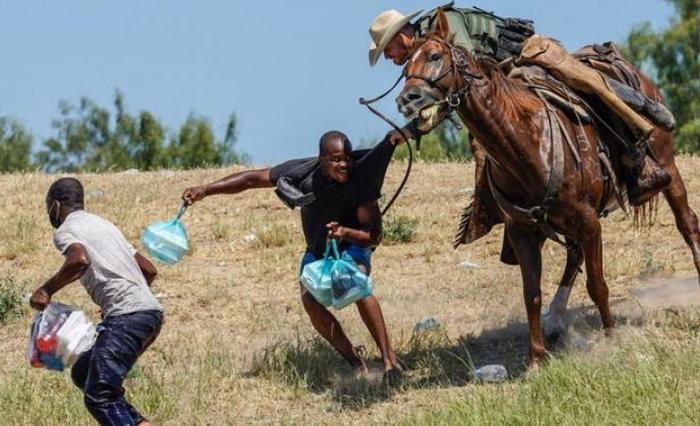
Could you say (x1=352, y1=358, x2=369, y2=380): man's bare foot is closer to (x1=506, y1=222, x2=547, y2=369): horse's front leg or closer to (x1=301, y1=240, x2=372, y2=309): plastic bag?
(x1=301, y1=240, x2=372, y2=309): plastic bag

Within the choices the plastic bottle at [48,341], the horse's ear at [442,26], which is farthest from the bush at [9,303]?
the horse's ear at [442,26]

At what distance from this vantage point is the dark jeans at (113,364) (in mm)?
8617

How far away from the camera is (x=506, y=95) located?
9.89 meters

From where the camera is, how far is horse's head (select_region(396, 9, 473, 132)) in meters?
9.22

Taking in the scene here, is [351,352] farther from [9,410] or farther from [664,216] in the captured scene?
[664,216]

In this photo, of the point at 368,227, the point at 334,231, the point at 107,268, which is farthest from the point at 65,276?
the point at 368,227

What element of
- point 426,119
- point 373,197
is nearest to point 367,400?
point 373,197

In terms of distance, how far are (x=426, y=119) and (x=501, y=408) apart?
180 centimetres

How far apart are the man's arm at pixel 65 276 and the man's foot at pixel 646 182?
13.7ft

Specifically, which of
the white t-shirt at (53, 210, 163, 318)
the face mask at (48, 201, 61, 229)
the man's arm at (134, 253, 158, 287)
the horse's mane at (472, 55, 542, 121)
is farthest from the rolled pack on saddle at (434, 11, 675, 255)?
the face mask at (48, 201, 61, 229)

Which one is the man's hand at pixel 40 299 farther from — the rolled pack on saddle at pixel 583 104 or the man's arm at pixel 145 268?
the rolled pack on saddle at pixel 583 104

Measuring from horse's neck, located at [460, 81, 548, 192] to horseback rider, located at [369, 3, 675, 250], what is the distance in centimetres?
51

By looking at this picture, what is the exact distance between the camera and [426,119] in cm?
928

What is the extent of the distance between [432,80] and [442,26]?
1.73 ft
